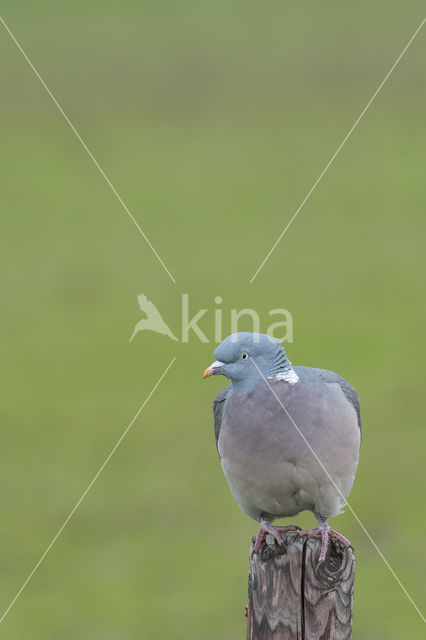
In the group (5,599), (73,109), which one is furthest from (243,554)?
(73,109)

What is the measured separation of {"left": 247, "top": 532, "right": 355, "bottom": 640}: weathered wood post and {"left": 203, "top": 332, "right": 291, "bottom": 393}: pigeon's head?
81 centimetres

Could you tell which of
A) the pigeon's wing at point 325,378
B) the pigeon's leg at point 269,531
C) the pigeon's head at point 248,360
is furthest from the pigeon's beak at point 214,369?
the pigeon's leg at point 269,531

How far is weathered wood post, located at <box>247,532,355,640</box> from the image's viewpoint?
16.2 feet

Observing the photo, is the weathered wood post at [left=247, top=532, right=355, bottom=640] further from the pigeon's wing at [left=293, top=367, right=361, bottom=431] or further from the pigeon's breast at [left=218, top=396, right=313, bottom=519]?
the pigeon's wing at [left=293, top=367, right=361, bottom=431]

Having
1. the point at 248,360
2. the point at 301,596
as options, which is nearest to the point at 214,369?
the point at 248,360

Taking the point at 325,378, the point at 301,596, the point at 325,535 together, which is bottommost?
the point at 301,596

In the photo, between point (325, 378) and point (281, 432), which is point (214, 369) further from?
point (325, 378)

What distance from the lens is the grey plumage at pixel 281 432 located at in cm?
539

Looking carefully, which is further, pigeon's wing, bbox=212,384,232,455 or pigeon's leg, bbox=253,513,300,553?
pigeon's wing, bbox=212,384,232,455

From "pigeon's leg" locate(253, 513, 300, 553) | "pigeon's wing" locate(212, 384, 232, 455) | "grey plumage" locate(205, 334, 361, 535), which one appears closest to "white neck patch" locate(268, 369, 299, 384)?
"grey plumage" locate(205, 334, 361, 535)

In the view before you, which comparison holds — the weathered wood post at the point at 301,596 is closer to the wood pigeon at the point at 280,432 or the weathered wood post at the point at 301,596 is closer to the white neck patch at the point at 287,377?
the wood pigeon at the point at 280,432

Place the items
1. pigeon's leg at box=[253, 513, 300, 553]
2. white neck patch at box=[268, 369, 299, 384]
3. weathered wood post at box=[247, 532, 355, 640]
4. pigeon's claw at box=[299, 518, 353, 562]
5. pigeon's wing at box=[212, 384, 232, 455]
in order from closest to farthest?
weathered wood post at box=[247, 532, 355, 640] < pigeon's claw at box=[299, 518, 353, 562] < pigeon's leg at box=[253, 513, 300, 553] < white neck patch at box=[268, 369, 299, 384] < pigeon's wing at box=[212, 384, 232, 455]

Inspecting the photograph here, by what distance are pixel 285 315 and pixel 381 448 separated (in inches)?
145

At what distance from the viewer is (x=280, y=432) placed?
5.40 metres
